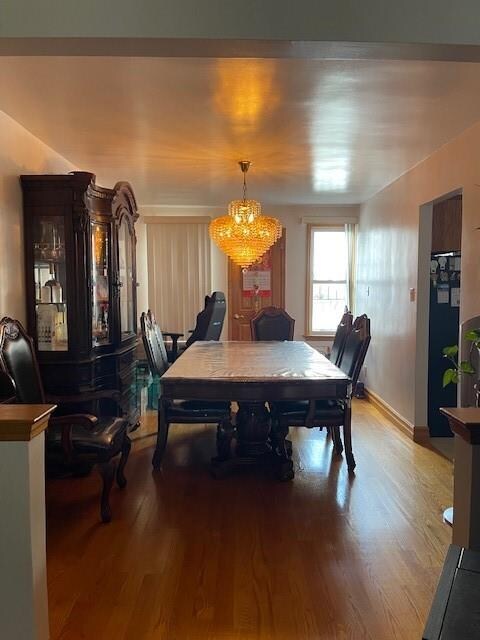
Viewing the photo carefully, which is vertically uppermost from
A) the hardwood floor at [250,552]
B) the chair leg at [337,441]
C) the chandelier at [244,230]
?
the chandelier at [244,230]

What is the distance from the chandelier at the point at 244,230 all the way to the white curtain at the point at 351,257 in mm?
2032

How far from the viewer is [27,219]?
11.0 feet

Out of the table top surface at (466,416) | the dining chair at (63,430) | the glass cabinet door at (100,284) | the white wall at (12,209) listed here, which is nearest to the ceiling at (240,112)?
the white wall at (12,209)

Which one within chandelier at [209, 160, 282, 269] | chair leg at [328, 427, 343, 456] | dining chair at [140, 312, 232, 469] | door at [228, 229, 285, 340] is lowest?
chair leg at [328, 427, 343, 456]

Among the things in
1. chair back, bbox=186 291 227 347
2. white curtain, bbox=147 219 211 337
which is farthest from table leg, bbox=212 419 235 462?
white curtain, bbox=147 219 211 337

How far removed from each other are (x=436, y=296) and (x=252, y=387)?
2.10m

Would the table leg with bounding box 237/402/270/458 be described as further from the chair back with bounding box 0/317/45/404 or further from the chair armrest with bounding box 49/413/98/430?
the chair back with bounding box 0/317/45/404

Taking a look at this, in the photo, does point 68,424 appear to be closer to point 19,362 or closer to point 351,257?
point 19,362

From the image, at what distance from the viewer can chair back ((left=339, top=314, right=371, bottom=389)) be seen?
3.51 m

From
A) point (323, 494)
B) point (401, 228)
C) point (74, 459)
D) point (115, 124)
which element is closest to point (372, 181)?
point (401, 228)

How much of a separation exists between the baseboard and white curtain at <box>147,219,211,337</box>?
2.63m

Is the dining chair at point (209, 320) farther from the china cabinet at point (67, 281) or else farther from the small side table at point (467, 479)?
the small side table at point (467, 479)

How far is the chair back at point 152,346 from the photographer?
3867 millimetres

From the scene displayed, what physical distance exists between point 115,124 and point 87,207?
0.64 metres
